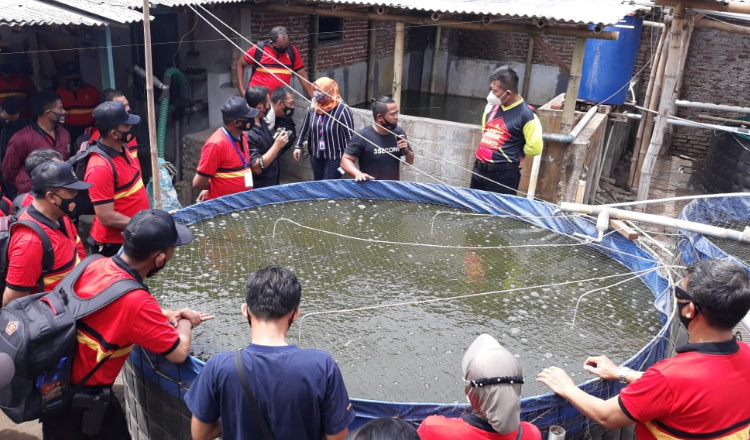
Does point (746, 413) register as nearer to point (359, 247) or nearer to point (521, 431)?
point (521, 431)

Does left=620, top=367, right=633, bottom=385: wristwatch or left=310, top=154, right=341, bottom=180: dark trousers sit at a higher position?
left=620, top=367, right=633, bottom=385: wristwatch

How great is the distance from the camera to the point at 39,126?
17.4 ft

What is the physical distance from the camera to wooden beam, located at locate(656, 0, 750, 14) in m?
6.64

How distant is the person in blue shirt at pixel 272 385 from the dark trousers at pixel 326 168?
13.8 ft

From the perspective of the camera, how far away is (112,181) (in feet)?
13.3

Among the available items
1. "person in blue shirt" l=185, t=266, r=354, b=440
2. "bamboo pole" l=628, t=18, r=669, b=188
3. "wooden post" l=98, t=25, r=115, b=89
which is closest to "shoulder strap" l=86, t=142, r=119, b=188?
"person in blue shirt" l=185, t=266, r=354, b=440

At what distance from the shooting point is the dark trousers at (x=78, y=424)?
2850mm

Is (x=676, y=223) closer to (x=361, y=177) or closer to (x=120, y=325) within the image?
(x=120, y=325)

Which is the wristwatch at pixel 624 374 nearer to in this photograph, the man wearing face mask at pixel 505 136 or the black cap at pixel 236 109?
the man wearing face mask at pixel 505 136

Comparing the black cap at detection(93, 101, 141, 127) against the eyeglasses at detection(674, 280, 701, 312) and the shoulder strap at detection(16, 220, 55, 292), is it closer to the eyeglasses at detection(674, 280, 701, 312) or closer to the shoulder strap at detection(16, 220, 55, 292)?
the shoulder strap at detection(16, 220, 55, 292)

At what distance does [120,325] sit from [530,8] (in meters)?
5.90

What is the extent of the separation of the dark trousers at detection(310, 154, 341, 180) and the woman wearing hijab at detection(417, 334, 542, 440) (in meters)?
4.52

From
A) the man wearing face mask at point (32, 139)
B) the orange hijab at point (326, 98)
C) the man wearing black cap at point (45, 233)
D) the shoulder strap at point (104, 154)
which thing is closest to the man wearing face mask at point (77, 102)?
the man wearing face mask at point (32, 139)

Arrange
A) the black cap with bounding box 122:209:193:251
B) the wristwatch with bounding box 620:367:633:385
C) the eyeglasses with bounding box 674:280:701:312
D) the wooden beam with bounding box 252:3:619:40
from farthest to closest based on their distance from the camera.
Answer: the wooden beam with bounding box 252:3:619:40 < the wristwatch with bounding box 620:367:633:385 < the black cap with bounding box 122:209:193:251 < the eyeglasses with bounding box 674:280:701:312
